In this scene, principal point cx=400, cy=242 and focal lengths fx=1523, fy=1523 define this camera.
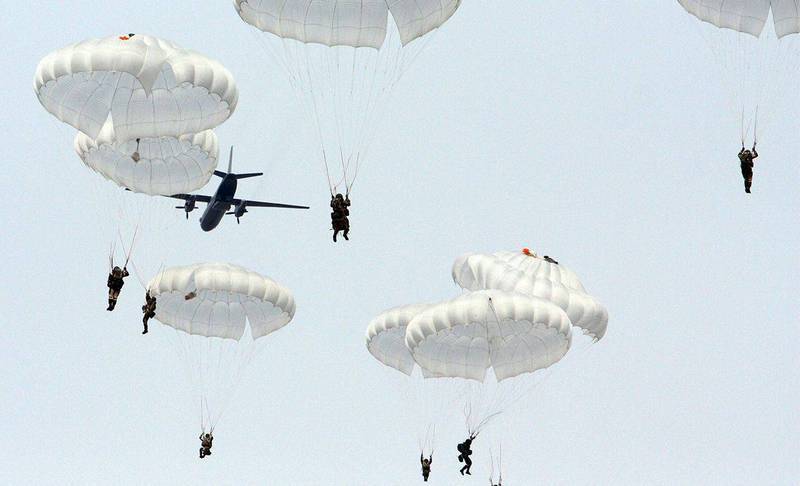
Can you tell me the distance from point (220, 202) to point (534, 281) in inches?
873

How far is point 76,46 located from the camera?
36750 mm

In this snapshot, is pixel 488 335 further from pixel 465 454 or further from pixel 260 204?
pixel 260 204

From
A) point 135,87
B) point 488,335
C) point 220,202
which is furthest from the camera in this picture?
point 220,202

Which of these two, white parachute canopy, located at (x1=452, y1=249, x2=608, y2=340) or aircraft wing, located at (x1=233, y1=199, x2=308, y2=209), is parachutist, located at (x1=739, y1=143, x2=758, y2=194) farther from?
aircraft wing, located at (x1=233, y1=199, x2=308, y2=209)

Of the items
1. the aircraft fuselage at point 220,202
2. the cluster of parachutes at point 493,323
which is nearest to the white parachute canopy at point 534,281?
the cluster of parachutes at point 493,323

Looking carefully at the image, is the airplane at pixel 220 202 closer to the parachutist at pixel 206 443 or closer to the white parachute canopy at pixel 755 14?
the parachutist at pixel 206 443

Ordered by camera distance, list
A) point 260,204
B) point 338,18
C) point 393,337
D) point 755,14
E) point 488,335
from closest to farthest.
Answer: point 338,18 < point 755,14 < point 488,335 < point 393,337 < point 260,204

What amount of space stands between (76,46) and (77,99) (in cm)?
137

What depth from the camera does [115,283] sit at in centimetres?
3931

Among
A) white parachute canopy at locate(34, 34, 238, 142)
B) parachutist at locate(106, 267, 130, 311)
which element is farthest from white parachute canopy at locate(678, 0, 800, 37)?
parachutist at locate(106, 267, 130, 311)

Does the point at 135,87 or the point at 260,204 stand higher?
the point at 260,204

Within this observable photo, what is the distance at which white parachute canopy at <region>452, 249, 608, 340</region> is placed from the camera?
1604 inches

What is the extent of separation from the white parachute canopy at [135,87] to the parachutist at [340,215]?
388 cm

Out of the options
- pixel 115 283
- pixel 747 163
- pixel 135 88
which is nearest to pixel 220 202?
pixel 115 283
